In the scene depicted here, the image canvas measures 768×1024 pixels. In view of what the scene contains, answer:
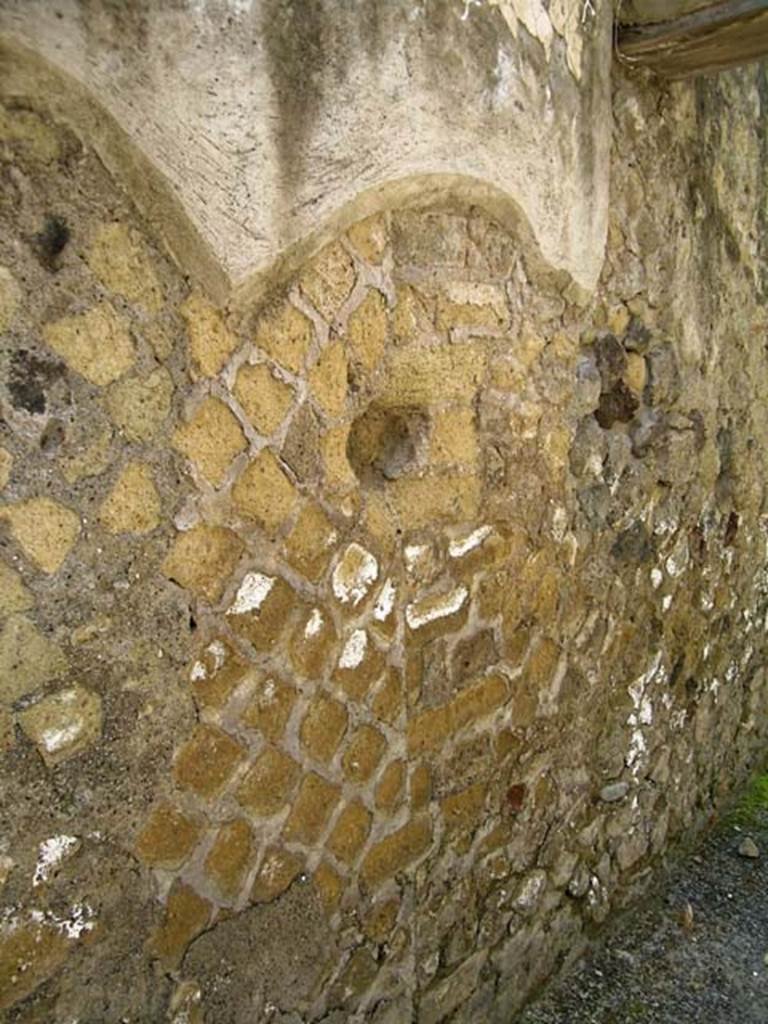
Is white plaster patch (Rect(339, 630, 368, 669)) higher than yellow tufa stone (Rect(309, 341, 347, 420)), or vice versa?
yellow tufa stone (Rect(309, 341, 347, 420))

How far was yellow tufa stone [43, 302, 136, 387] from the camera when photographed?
4.84 ft

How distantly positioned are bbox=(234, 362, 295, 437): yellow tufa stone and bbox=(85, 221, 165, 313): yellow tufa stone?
0.65 feet

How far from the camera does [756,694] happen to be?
394 cm

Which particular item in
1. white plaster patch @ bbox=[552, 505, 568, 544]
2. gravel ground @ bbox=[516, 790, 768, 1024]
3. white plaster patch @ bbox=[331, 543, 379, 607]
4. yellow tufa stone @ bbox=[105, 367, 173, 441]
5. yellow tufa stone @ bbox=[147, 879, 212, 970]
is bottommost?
gravel ground @ bbox=[516, 790, 768, 1024]

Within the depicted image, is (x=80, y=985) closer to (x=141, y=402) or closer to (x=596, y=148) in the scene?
(x=141, y=402)

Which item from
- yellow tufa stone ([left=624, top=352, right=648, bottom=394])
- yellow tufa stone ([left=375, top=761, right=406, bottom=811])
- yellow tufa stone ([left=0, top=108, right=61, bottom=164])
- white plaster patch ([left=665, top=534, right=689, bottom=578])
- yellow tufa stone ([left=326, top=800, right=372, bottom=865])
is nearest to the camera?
yellow tufa stone ([left=0, top=108, right=61, bottom=164])

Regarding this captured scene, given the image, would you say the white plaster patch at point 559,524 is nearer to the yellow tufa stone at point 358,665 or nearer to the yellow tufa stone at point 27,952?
the yellow tufa stone at point 358,665

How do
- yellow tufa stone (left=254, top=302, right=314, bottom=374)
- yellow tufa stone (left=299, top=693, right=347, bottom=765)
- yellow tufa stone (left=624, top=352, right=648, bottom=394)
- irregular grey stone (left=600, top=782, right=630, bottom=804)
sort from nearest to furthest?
yellow tufa stone (left=254, top=302, right=314, bottom=374), yellow tufa stone (left=299, top=693, right=347, bottom=765), yellow tufa stone (left=624, top=352, right=648, bottom=394), irregular grey stone (left=600, top=782, right=630, bottom=804)

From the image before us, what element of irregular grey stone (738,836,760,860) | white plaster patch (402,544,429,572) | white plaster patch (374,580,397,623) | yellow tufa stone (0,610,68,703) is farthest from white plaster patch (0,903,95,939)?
irregular grey stone (738,836,760,860)

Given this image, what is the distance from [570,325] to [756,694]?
212cm

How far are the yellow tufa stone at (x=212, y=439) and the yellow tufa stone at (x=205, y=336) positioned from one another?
6cm

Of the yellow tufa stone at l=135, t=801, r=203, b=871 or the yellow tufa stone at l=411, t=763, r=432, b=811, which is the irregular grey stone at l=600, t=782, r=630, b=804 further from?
the yellow tufa stone at l=135, t=801, r=203, b=871

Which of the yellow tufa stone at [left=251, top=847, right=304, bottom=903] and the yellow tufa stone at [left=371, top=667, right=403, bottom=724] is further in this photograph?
the yellow tufa stone at [left=371, top=667, right=403, bottom=724]

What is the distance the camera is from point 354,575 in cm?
198
